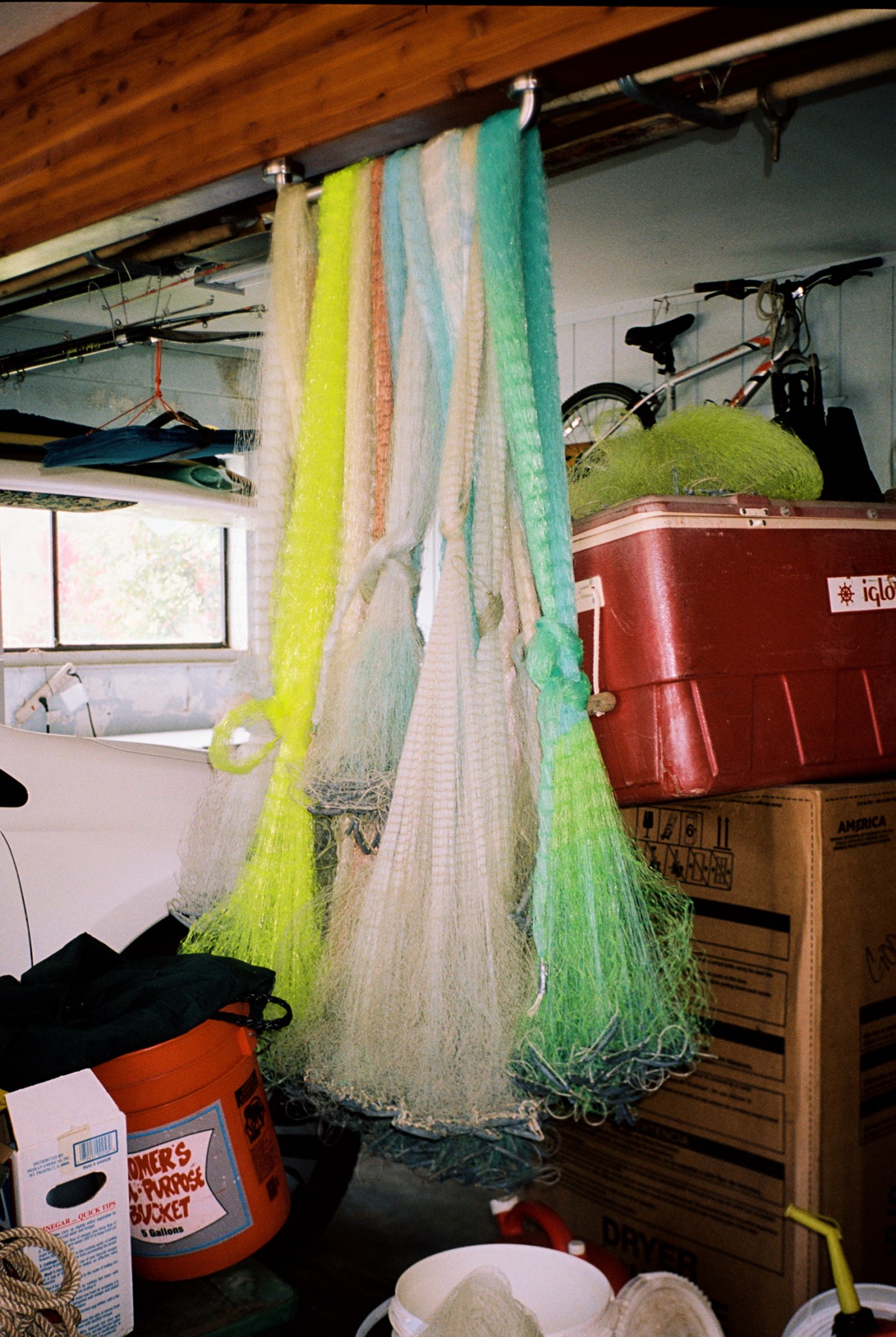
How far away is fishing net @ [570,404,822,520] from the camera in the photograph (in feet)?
6.36

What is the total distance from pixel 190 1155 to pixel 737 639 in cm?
128

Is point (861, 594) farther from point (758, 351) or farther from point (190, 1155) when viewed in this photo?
point (758, 351)

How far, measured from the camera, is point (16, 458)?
12.6 ft

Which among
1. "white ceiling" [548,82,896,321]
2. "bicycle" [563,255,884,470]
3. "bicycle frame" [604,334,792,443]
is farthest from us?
"bicycle frame" [604,334,792,443]

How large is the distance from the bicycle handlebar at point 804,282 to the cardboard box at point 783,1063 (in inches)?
131

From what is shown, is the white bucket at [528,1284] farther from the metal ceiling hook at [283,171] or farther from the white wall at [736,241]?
the white wall at [736,241]

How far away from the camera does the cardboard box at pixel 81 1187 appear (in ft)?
4.75

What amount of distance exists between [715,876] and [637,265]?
13.0 feet

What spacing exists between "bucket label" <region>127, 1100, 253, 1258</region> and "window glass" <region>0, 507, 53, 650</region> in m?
5.47

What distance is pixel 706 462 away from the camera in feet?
6.41

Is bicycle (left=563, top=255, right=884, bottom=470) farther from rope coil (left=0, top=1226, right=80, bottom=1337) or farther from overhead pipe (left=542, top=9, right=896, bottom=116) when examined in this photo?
rope coil (left=0, top=1226, right=80, bottom=1337)

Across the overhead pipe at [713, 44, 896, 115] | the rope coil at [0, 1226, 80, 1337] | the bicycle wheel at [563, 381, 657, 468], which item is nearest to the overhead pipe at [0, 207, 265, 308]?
the overhead pipe at [713, 44, 896, 115]

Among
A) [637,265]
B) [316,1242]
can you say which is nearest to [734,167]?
[637,265]

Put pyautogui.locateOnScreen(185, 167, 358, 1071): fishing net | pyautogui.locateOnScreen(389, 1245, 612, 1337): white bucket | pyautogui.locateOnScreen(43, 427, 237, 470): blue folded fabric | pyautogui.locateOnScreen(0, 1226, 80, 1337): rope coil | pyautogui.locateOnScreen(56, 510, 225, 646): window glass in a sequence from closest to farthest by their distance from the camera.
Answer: pyautogui.locateOnScreen(0, 1226, 80, 1337): rope coil, pyautogui.locateOnScreen(389, 1245, 612, 1337): white bucket, pyautogui.locateOnScreen(185, 167, 358, 1071): fishing net, pyautogui.locateOnScreen(43, 427, 237, 470): blue folded fabric, pyautogui.locateOnScreen(56, 510, 225, 646): window glass
